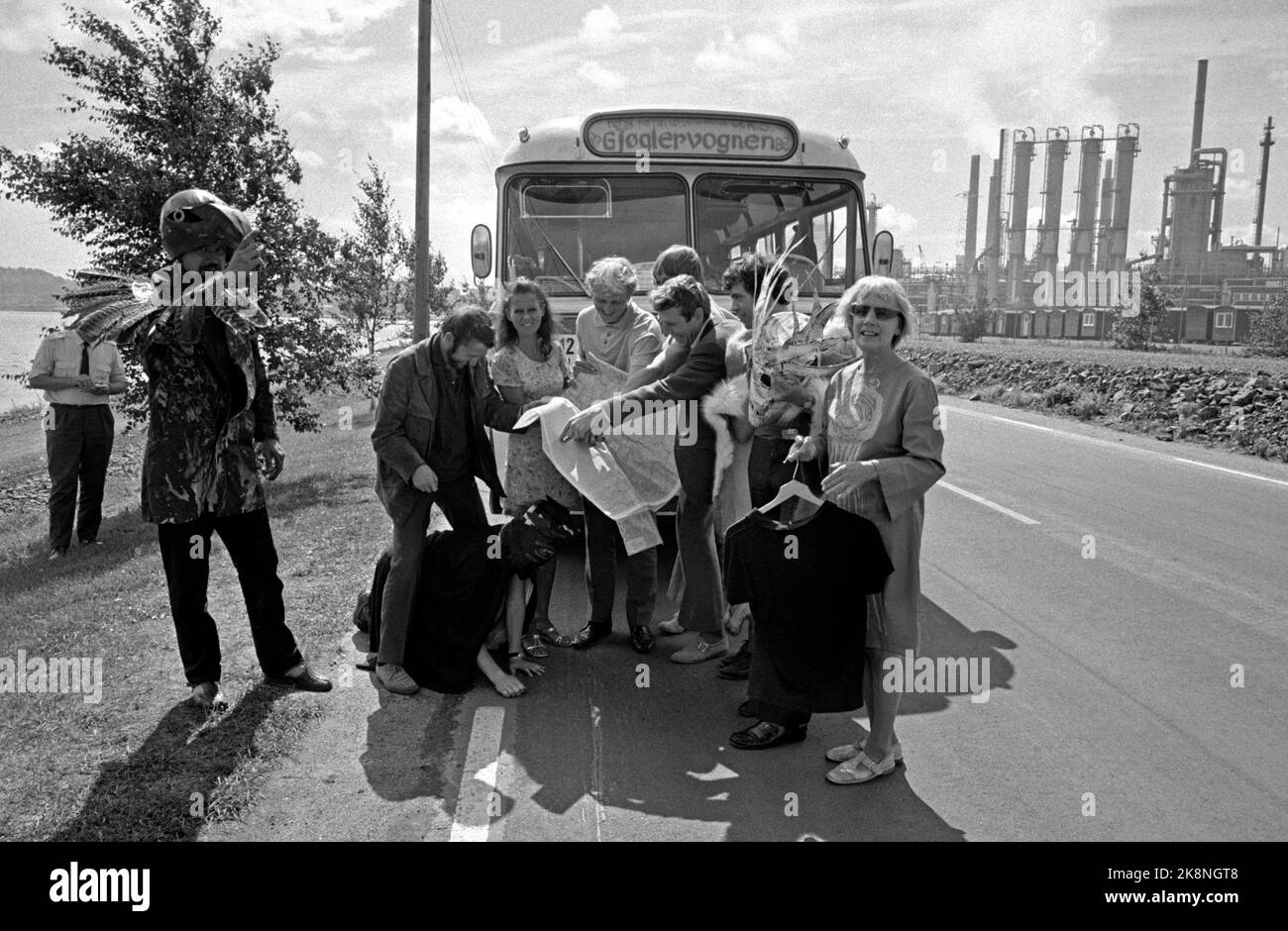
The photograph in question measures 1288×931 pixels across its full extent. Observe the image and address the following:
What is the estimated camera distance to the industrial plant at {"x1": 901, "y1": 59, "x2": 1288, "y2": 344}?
86938 mm

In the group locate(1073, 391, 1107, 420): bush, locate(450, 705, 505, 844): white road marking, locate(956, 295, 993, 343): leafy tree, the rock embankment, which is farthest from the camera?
locate(956, 295, 993, 343): leafy tree

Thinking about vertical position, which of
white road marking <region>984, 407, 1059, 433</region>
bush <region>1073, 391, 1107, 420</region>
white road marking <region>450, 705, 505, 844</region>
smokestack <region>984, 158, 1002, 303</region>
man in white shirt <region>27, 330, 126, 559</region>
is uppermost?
smokestack <region>984, 158, 1002, 303</region>

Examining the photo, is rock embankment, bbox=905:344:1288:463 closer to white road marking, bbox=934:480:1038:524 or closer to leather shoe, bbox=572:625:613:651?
white road marking, bbox=934:480:1038:524

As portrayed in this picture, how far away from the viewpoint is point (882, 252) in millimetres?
8250

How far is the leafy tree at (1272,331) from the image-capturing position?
43125 millimetres

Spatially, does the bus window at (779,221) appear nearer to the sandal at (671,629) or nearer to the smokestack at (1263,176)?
the sandal at (671,629)

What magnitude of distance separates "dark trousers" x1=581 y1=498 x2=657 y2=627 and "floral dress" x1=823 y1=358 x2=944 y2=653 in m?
1.82

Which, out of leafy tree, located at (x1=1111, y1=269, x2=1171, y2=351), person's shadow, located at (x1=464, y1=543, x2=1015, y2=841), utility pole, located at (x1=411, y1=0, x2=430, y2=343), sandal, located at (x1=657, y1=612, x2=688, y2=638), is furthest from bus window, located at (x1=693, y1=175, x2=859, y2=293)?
leafy tree, located at (x1=1111, y1=269, x2=1171, y2=351)

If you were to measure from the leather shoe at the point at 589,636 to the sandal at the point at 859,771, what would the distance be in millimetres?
1961

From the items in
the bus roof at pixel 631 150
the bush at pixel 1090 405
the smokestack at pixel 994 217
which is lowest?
the bush at pixel 1090 405

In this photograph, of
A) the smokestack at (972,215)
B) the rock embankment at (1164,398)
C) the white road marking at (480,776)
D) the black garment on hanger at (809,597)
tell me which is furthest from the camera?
the smokestack at (972,215)

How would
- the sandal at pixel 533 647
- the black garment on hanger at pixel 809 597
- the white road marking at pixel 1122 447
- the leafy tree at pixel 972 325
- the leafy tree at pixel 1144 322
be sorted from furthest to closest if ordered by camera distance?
1. the leafy tree at pixel 972 325
2. the leafy tree at pixel 1144 322
3. the white road marking at pixel 1122 447
4. the sandal at pixel 533 647
5. the black garment on hanger at pixel 809 597

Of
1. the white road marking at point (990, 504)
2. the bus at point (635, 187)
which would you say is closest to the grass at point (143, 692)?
the bus at point (635, 187)
